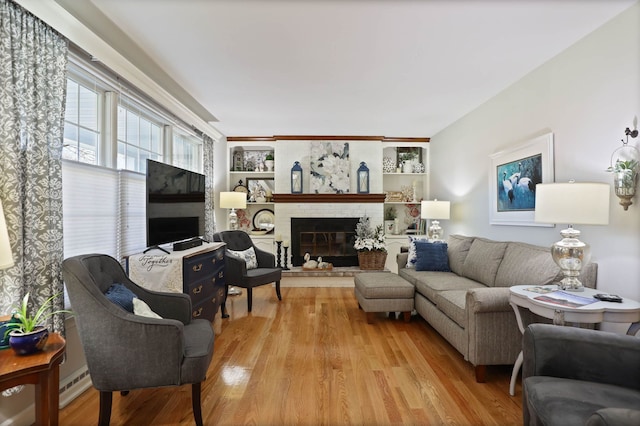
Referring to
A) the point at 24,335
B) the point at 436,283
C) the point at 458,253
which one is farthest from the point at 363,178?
the point at 24,335

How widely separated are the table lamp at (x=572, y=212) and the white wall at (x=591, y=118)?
315mm

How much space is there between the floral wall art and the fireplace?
1.85ft

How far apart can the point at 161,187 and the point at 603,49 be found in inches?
147

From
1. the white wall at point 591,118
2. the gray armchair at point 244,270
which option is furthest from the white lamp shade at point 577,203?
the gray armchair at point 244,270

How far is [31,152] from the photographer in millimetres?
1813

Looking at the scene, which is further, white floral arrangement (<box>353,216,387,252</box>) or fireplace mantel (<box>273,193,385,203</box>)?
fireplace mantel (<box>273,193,385,203</box>)

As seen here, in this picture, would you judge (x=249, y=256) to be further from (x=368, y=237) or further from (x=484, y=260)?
(x=484, y=260)

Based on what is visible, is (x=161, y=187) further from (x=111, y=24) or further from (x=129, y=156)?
(x=111, y=24)

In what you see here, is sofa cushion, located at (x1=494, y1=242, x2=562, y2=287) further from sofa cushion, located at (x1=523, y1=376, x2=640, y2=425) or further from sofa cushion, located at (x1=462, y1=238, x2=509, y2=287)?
sofa cushion, located at (x1=523, y1=376, x2=640, y2=425)

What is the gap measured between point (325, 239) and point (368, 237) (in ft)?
2.60

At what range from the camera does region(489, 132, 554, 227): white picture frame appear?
119 inches

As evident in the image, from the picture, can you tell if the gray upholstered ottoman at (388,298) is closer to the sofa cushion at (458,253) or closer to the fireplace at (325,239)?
the sofa cushion at (458,253)

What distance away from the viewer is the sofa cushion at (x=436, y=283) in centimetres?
313

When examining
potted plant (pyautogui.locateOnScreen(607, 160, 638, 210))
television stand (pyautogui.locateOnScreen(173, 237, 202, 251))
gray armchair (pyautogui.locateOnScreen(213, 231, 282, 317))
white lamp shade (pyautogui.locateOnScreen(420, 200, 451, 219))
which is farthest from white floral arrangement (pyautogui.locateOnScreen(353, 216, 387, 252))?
potted plant (pyautogui.locateOnScreen(607, 160, 638, 210))
